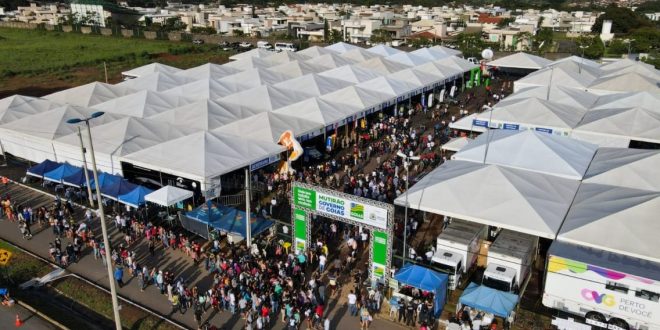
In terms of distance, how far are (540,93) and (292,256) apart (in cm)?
1958

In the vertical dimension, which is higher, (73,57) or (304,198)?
(304,198)

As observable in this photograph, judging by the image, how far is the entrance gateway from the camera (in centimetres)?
1378

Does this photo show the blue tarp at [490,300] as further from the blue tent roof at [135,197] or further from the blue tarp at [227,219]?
the blue tent roof at [135,197]

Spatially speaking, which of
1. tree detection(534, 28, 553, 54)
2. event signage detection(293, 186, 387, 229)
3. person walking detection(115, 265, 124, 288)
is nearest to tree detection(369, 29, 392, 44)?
tree detection(534, 28, 553, 54)

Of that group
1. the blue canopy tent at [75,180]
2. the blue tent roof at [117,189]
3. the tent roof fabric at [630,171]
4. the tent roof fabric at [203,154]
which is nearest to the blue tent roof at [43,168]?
the blue canopy tent at [75,180]

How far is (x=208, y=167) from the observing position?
18469 millimetres

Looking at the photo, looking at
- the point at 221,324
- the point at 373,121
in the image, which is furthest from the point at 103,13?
the point at 221,324

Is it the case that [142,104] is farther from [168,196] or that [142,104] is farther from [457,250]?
[457,250]

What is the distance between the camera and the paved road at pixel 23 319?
13.1m

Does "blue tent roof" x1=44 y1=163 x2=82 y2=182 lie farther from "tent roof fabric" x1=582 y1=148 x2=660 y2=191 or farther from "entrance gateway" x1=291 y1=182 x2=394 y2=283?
"tent roof fabric" x1=582 y1=148 x2=660 y2=191

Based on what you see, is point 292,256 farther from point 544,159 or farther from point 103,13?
point 103,13

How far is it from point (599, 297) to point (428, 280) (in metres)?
4.09

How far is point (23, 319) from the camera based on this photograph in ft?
43.7

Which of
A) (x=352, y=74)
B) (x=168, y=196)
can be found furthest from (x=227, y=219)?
(x=352, y=74)
